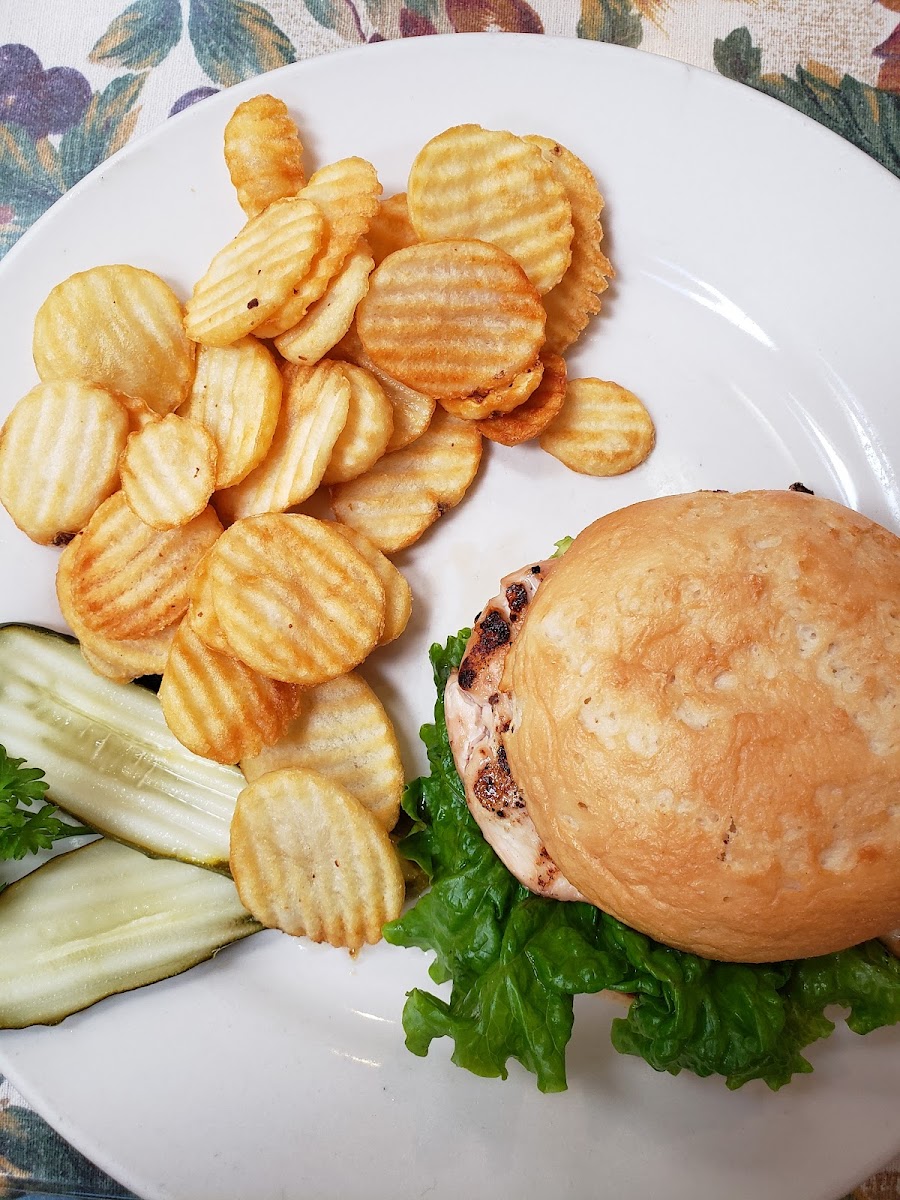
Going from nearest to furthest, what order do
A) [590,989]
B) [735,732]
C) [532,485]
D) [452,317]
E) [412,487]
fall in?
1. [735,732]
2. [590,989]
3. [452,317]
4. [412,487]
5. [532,485]

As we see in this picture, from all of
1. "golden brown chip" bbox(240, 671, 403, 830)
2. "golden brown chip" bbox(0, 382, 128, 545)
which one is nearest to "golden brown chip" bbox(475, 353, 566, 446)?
"golden brown chip" bbox(240, 671, 403, 830)

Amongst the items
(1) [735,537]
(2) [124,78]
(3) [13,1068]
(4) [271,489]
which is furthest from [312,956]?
(2) [124,78]

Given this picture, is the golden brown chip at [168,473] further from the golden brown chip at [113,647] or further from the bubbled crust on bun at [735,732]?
the bubbled crust on bun at [735,732]

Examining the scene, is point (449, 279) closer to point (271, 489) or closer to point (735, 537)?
point (271, 489)

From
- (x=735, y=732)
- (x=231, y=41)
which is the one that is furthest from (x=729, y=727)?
(x=231, y=41)

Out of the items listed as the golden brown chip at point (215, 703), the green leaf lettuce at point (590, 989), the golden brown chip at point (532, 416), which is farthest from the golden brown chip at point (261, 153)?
the green leaf lettuce at point (590, 989)

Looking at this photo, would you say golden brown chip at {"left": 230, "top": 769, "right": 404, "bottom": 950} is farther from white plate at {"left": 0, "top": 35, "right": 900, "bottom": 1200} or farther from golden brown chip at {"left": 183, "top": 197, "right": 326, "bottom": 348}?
golden brown chip at {"left": 183, "top": 197, "right": 326, "bottom": 348}

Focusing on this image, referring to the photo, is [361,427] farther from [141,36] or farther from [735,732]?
[141,36]
